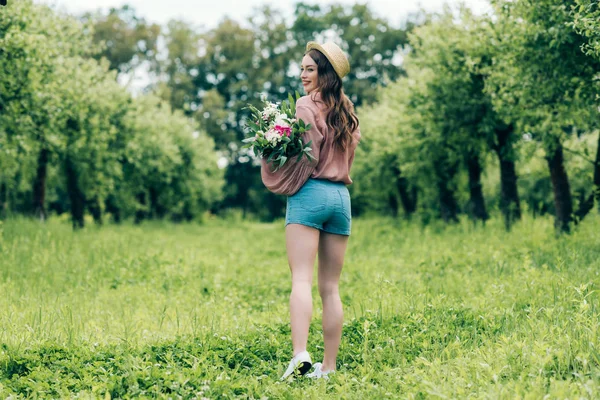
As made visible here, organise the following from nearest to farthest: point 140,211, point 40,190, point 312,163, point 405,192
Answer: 1. point 312,163
2. point 40,190
3. point 405,192
4. point 140,211

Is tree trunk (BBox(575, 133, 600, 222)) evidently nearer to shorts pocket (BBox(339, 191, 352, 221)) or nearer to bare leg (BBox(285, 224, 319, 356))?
shorts pocket (BBox(339, 191, 352, 221))

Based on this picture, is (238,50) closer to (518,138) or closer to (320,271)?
(518,138)

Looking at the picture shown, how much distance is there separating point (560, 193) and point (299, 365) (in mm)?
10498

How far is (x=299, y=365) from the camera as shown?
4453 millimetres

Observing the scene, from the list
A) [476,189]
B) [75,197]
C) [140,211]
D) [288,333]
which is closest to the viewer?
[288,333]

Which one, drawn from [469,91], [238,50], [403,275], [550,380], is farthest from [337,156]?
[238,50]

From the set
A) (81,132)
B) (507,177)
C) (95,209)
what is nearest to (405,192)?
(507,177)

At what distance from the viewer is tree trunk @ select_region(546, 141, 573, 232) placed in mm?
12673

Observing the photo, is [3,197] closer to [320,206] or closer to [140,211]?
[140,211]

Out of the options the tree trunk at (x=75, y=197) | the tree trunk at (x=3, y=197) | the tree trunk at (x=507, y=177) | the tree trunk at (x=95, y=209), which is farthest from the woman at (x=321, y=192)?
the tree trunk at (x=3, y=197)

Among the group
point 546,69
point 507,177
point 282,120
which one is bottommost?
point 507,177

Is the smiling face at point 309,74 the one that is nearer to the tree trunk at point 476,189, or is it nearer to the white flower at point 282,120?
the white flower at point 282,120

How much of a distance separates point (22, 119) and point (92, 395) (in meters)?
10.1

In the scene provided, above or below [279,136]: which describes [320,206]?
below
